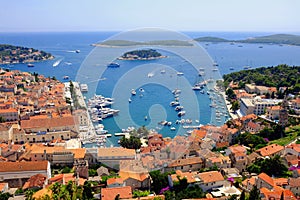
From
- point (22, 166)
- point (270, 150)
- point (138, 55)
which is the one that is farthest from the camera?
point (138, 55)

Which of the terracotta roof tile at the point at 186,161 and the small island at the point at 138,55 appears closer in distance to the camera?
the terracotta roof tile at the point at 186,161

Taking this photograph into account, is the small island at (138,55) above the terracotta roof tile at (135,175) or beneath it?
above

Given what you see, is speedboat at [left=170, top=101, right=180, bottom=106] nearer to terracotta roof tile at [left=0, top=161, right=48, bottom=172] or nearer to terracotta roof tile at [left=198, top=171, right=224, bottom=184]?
terracotta roof tile at [left=198, top=171, right=224, bottom=184]

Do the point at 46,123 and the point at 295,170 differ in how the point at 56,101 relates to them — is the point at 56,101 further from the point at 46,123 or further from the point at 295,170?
the point at 295,170

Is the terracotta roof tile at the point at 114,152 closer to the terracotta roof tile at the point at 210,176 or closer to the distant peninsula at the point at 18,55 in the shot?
the terracotta roof tile at the point at 210,176

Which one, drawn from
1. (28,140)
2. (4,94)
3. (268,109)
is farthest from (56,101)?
(268,109)

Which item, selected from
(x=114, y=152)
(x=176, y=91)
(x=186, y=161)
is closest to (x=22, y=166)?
(x=114, y=152)

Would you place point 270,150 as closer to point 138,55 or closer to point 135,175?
point 135,175

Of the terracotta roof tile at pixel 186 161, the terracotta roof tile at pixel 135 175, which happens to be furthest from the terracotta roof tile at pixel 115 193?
the terracotta roof tile at pixel 186 161
